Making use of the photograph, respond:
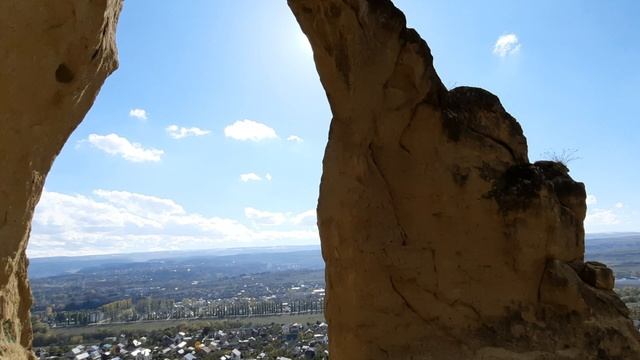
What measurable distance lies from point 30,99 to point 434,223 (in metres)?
6.50

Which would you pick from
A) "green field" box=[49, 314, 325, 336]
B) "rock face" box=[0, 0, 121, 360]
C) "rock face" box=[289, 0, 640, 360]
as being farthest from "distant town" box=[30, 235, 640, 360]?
"rock face" box=[0, 0, 121, 360]

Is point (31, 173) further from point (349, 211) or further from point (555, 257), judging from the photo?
point (555, 257)

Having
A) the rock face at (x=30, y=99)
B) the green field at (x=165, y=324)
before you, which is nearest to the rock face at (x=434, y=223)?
the rock face at (x=30, y=99)

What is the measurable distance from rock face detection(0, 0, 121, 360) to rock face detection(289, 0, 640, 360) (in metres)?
4.44

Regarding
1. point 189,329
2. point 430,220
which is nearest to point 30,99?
point 430,220

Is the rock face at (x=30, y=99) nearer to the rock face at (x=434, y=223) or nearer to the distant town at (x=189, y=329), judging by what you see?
the rock face at (x=434, y=223)

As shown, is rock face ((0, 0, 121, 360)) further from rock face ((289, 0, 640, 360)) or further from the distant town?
the distant town

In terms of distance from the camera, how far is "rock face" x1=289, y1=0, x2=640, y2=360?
892 cm

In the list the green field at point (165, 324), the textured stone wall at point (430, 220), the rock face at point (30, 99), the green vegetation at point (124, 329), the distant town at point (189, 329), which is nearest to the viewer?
the rock face at point (30, 99)

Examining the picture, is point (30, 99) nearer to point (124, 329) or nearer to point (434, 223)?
point (434, 223)

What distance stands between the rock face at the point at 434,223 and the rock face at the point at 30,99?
4439 millimetres

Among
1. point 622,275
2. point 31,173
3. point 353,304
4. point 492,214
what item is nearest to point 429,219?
point 492,214

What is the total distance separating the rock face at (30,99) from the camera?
608 centimetres

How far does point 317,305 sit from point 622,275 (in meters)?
44.8
